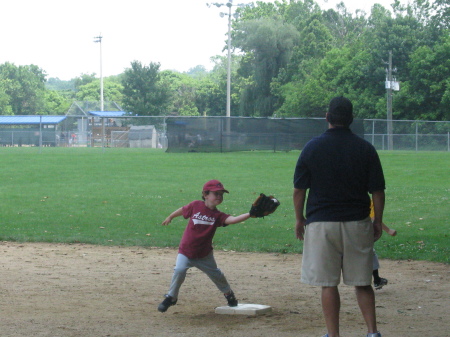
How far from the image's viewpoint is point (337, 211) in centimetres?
473

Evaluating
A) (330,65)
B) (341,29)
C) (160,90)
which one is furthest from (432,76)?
(341,29)

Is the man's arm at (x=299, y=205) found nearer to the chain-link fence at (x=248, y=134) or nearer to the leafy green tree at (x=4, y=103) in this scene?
the chain-link fence at (x=248, y=134)

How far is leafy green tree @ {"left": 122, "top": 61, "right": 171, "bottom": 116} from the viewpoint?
6894 centimetres

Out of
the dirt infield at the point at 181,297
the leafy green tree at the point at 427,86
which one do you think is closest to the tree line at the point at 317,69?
the leafy green tree at the point at 427,86

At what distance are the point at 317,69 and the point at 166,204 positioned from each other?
50.8 m

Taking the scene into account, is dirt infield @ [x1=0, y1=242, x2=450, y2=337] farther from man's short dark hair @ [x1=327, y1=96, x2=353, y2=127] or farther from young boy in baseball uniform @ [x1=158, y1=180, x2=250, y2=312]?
man's short dark hair @ [x1=327, y1=96, x2=353, y2=127]

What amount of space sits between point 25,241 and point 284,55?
6298 cm

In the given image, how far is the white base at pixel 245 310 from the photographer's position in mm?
6137

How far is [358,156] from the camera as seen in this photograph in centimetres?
475

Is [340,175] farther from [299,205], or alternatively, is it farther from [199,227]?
[199,227]

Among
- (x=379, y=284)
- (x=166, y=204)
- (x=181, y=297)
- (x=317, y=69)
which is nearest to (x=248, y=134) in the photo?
(x=166, y=204)

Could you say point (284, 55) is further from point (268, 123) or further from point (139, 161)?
point (139, 161)

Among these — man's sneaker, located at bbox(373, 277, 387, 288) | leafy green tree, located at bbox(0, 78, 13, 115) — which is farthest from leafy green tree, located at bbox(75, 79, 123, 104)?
man's sneaker, located at bbox(373, 277, 387, 288)

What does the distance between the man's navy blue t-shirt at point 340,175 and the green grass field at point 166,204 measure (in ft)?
16.2
